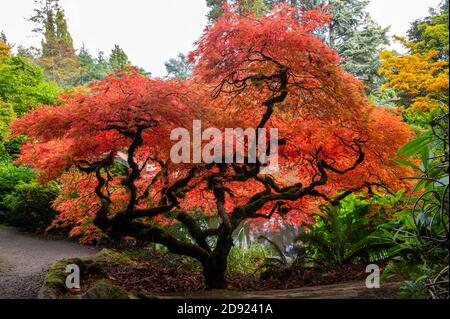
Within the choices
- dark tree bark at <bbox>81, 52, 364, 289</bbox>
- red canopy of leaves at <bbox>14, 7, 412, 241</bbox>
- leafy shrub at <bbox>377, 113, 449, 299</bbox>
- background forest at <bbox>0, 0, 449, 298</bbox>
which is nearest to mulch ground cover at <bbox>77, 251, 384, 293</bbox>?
background forest at <bbox>0, 0, 449, 298</bbox>

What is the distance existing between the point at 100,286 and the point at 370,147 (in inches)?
142

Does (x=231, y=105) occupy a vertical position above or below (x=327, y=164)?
above

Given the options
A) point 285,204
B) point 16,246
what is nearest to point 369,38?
point 285,204

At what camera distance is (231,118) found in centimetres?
431

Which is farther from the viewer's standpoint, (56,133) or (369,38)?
(369,38)

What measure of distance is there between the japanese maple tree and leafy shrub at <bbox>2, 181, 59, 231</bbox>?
4909 mm

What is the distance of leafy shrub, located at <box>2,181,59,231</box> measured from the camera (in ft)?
31.3

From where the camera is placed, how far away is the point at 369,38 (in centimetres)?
1661

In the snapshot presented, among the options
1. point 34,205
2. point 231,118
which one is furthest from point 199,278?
point 34,205

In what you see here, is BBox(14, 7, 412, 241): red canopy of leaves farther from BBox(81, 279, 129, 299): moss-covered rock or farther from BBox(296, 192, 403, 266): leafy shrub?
BBox(81, 279, 129, 299): moss-covered rock

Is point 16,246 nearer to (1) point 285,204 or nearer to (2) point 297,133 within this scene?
(1) point 285,204

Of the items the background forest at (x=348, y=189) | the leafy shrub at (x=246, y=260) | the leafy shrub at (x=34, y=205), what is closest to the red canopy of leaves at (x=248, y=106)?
the background forest at (x=348, y=189)

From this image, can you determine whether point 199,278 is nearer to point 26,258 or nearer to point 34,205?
point 26,258
